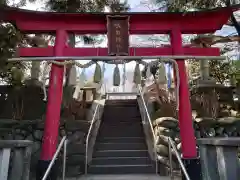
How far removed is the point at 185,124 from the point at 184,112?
0.27 meters

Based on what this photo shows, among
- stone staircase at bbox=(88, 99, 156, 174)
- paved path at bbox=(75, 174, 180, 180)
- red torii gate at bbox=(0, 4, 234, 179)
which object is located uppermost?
red torii gate at bbox=(0, 4, 234, 179)

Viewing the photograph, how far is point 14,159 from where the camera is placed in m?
4.12

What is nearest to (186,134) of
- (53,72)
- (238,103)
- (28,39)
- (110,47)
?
(110,47)

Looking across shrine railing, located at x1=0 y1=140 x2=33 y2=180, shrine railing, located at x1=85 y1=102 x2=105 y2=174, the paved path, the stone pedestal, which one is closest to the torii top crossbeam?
shrine railing, located at x1=85 y1=102 x2=105 y2=174

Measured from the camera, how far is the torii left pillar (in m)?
5.73

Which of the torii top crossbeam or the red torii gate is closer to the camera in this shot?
the red torii gate

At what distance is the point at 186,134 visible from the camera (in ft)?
19.8

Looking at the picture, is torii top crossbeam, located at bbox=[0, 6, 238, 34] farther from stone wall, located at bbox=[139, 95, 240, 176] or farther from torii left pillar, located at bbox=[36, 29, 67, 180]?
stone wall, located at bbox=[139, 95, 240, 176]

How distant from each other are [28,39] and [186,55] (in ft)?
17.8

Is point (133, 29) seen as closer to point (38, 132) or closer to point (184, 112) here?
point (184, 112)

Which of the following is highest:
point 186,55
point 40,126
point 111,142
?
point 186,55

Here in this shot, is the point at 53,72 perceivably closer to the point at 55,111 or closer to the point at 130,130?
the point at 55,111

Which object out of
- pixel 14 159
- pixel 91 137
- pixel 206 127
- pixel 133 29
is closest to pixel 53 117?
pixel 14 159

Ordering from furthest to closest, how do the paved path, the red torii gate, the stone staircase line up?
the stone staircase
the red torii gate
the paved path
